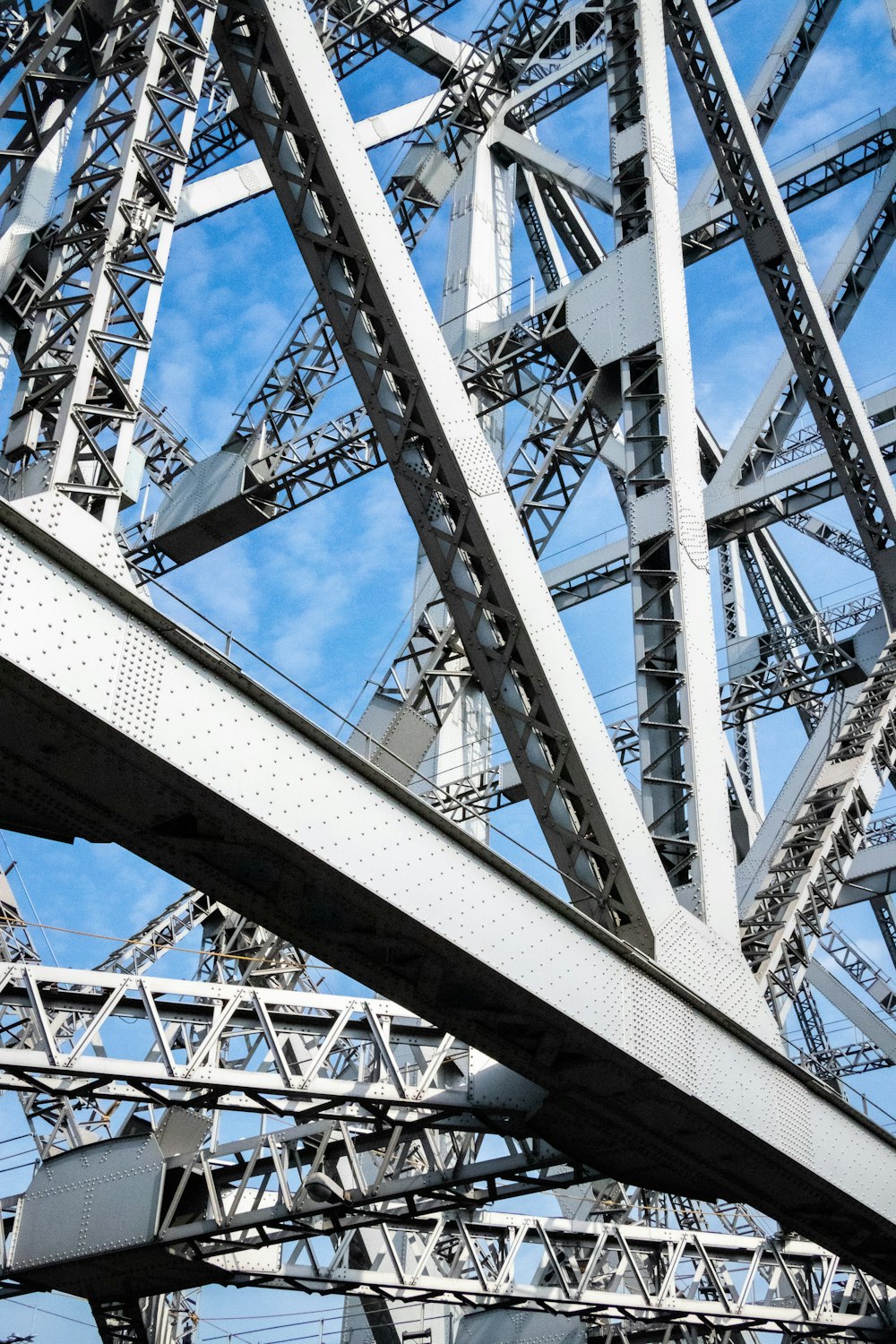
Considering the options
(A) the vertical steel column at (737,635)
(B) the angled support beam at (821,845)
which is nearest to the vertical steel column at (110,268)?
(B) the angled support beam at (821,845)

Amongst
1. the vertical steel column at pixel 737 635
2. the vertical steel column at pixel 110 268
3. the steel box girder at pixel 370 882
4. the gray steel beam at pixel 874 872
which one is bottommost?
the steel box girder at pixel 370 882

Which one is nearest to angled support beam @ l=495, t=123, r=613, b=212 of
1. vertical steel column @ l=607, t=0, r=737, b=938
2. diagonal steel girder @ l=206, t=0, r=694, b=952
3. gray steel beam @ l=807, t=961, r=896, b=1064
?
vertical steel column @ l=607, t=0, r=737, b=938

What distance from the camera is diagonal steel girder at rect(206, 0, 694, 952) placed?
10.6 metres

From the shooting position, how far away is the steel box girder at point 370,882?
8.19 m

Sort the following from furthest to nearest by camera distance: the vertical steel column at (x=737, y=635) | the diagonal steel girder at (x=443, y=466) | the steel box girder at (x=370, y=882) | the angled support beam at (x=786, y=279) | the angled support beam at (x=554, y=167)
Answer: the vertical steel column at (x=737, y=635)
the angled support beam at (x=554, y=167)
the angled support beam at (x=786, y=279)
the diagonal steel girder at (x=443, y=466)
the steel box girder at (x=370, y=882)

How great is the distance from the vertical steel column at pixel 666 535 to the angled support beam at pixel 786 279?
7.62 ft

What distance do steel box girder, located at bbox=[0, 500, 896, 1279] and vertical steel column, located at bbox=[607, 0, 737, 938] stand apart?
146 centimetres

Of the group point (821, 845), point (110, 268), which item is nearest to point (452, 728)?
point (821, 845)

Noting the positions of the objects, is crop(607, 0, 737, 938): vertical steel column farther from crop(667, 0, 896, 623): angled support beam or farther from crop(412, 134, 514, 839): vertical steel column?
crop(412, 134, 514, 839): vertical steel column

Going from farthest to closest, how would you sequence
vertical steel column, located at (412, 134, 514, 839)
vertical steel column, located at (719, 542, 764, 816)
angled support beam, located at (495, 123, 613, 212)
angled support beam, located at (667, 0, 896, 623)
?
vertical steel column, located at (719, 542, 764, 816), angled support beam, located at (495, 123, 613, 212), vertical steel column, located at (412, 134, 514, 839), angled support beam, located at (667, 0, 896, 623)

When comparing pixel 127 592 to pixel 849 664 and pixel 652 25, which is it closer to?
pixel 652 25

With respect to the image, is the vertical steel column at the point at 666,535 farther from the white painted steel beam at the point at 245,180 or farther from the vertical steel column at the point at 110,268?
the white painted steel beam at the point at 245,180

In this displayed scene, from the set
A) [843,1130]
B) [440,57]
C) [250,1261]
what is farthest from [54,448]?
[440,57]

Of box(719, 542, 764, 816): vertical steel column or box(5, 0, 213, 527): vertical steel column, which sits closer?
box(5, 0, 213, 527): vertical steel column
